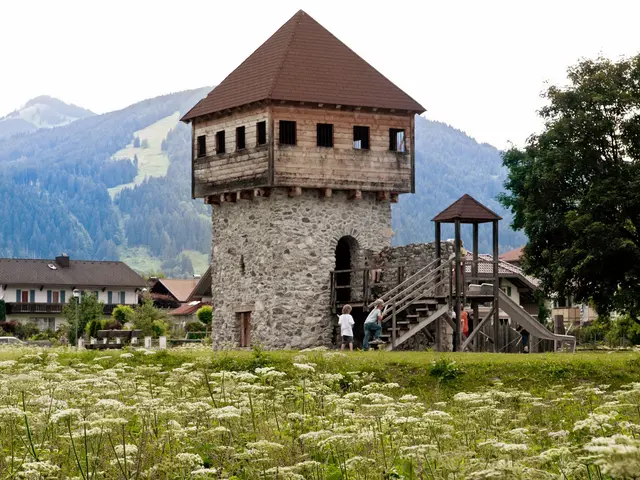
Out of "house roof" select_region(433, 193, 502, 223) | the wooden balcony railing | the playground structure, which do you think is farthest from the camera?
the wooden balcony railing

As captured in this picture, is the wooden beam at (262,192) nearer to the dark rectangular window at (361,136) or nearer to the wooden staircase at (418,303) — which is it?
the dark rectangular window at (361,136)

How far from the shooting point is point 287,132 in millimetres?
38281

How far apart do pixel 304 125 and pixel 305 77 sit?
6.13 ft

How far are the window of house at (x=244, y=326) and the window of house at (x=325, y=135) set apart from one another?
6.17 meters

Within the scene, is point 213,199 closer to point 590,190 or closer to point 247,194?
point 247,194

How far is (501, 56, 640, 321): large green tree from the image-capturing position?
3944cm

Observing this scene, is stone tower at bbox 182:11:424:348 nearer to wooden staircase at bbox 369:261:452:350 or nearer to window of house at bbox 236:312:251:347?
window of house at bbox 236:312:251:347

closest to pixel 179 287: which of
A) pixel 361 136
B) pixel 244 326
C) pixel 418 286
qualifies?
pixel 244 326

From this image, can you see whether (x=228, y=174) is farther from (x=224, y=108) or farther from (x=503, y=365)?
(x=503, y=365)

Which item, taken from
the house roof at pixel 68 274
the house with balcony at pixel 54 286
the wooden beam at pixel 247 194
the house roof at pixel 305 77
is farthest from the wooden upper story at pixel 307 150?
the house roof at pixel 68 274

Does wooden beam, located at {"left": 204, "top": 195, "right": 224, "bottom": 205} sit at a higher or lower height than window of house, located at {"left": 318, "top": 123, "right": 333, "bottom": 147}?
lower

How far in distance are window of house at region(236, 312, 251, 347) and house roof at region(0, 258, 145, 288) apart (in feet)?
242

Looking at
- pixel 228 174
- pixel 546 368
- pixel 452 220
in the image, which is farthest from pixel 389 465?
pixel 228 174

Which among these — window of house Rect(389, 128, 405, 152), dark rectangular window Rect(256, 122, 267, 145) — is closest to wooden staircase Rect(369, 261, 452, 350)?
window of house Rect(389, 128, 405, 152)
